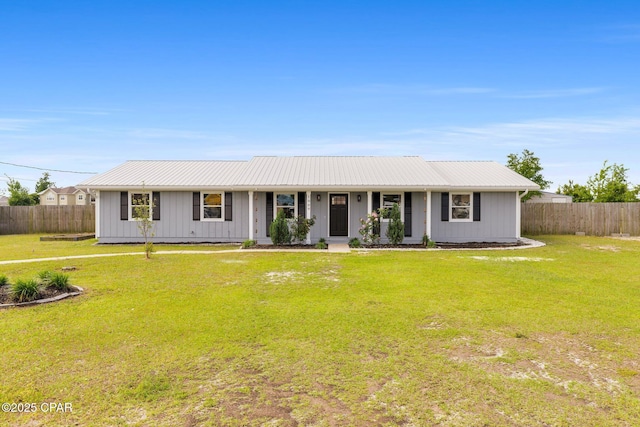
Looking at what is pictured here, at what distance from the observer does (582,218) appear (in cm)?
2033

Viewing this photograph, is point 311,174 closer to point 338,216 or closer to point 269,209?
→ point 338,216

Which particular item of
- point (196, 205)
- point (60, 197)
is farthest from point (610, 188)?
point (60, 197)

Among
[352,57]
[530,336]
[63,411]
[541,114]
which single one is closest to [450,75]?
[352,57]

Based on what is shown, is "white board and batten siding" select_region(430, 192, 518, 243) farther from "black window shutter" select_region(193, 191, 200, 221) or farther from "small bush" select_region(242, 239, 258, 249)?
"black window shutter" select_region(193, 191, 200, 221)

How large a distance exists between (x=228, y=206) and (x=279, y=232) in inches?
111

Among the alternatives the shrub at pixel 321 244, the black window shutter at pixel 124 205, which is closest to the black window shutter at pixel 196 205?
the black window shutter at pixel 124 205

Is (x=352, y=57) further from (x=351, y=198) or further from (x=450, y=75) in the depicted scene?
(x=351, y=198)

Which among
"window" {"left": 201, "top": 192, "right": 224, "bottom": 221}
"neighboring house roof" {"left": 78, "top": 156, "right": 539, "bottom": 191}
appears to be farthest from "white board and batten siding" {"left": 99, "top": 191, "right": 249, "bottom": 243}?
"neighboring house roof" {"left": 78, "top": 156, "right": 539, "bottom": 191}

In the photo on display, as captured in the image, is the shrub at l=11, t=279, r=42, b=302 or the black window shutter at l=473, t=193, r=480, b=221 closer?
the shrub at l=11, t=279, r=42, b=302

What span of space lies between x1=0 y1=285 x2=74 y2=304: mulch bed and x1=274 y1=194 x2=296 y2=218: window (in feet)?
31.5

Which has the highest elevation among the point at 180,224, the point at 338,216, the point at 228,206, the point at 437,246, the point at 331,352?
the point at 228,206

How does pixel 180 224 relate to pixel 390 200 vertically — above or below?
below

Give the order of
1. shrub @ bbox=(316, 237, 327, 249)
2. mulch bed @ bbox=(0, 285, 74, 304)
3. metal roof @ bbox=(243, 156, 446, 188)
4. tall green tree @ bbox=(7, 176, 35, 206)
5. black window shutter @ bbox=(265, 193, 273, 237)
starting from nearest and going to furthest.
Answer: mulch bed @ bbox=(0, 285, 74, 304)
shrub @ bbox=(316, 237, 327, 249)
metal roof @ bbox=(243, 156, 446, 188)
black window shutter @ bbox=(265, 193, 273, 237)
tall green tree @ bbox=(7, 176, 35, 206)

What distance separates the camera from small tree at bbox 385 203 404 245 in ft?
49.1
